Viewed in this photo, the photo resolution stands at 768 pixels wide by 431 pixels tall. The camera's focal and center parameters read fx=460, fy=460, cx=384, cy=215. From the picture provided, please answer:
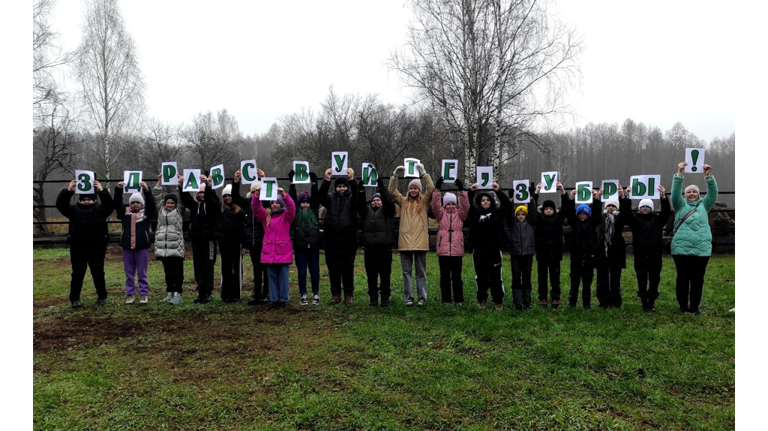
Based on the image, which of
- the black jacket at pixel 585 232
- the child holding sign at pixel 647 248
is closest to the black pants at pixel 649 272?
the child holding sign at pixel 647 248

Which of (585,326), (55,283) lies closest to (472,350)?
(585,326)

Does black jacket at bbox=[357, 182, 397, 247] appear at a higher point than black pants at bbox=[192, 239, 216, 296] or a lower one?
higher

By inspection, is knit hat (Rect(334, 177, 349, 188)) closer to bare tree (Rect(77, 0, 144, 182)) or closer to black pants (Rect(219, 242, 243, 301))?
black pants (Rect(219, 242, 243, 301))

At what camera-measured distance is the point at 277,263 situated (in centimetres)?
765

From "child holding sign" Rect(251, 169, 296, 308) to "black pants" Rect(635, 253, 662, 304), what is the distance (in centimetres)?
572

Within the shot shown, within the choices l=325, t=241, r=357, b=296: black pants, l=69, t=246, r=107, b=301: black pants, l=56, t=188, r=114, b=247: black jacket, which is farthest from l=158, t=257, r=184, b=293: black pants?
l=325, t=241, r=357, b=296: black pants

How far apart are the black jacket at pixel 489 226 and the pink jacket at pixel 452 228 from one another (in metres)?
0.18

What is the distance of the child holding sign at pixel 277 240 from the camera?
25.1 feet

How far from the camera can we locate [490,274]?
24.3ft

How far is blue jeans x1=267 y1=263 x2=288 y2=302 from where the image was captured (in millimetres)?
7801

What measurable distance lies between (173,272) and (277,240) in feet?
7.23
